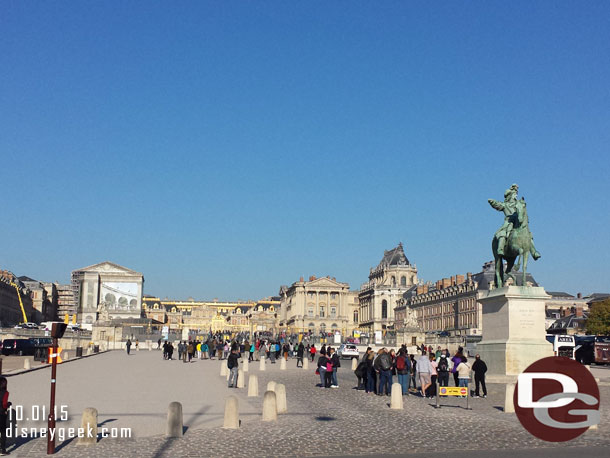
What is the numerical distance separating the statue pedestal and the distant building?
15527cm

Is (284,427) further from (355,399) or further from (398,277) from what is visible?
(398,277)

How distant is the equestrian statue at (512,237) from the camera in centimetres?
2748

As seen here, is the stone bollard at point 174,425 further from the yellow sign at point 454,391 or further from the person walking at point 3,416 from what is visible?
the yellow sign at point 454,391

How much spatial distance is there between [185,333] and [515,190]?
244 ft

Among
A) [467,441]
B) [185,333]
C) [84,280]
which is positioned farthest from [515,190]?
[84,280]

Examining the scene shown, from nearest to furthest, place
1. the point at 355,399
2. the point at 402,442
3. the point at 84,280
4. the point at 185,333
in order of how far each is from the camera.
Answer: the point at 402,442
the point at 355,399
the point at 185,333
the point at 84,280

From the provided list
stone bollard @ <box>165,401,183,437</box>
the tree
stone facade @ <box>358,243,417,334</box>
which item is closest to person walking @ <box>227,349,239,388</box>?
stone bollard @ <box>165,401,183,437</box>

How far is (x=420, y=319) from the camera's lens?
5915 inches

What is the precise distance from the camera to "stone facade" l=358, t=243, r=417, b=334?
593 feet

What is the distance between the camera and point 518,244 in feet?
90.3

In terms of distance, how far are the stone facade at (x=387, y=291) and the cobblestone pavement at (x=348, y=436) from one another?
156238mm

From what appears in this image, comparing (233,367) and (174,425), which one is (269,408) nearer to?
(174,425)

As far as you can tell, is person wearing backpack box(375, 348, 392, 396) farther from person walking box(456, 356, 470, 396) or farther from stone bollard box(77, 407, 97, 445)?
stone bollard box(77, 407, 97, 445)

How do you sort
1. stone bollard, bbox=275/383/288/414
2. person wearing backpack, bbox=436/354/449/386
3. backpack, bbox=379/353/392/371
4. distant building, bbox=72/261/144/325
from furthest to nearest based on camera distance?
distant building, bbox=72/261/144/325
person wearing backpack, bbox=436/354/449/386
backpack, bbox=379/353/392/371
stone bollard, bbox=275/383/288/414
